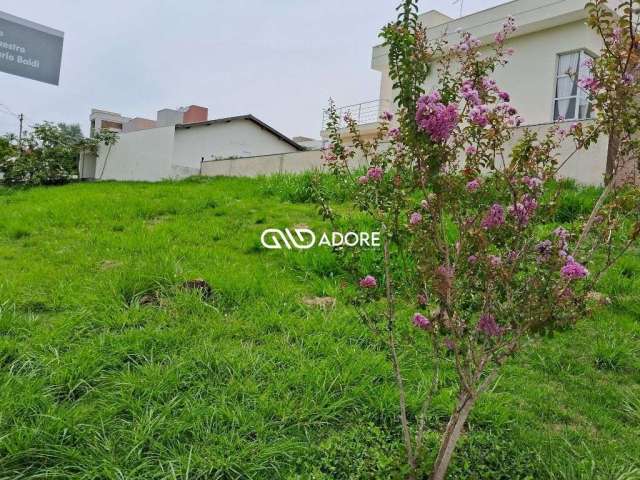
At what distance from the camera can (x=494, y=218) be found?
1.68m

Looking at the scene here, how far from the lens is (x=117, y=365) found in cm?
237

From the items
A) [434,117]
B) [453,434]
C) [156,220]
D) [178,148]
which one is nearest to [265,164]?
[178,148]

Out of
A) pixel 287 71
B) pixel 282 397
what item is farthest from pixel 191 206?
pixel 287 71

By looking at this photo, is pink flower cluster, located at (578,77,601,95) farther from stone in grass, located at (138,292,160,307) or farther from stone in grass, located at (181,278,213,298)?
stone in grass, located at (138,292,160,307)

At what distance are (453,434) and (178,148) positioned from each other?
41.1 ft

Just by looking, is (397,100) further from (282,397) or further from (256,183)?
(256,183)

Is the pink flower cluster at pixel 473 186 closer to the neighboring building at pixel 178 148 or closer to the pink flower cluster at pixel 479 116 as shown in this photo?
the pink flower cluster at pixel 479 116

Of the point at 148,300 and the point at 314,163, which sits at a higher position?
the point at 314,163

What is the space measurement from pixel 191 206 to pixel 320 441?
509cm

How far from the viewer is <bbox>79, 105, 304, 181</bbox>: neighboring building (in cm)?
1266

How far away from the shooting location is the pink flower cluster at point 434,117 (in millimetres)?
1467

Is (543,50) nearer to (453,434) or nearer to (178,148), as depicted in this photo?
(178,148)

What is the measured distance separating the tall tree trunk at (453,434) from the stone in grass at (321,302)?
164 cm

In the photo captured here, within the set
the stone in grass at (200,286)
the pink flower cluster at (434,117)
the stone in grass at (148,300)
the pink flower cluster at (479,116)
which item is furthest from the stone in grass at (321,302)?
the pink flower cluster at (434,117)
